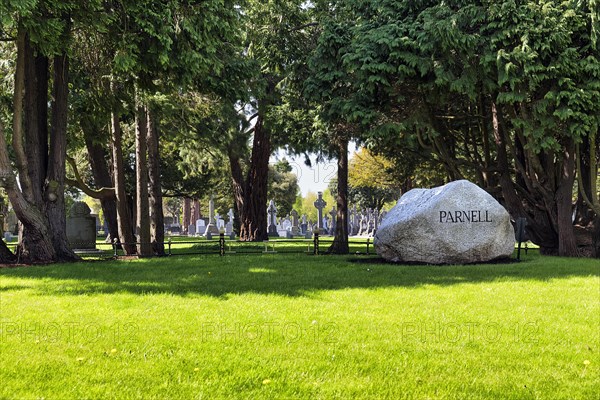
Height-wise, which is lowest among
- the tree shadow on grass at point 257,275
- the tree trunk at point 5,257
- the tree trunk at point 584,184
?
the tree shadow on grass at point 257,275

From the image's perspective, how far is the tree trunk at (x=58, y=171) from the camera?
47.8 ft

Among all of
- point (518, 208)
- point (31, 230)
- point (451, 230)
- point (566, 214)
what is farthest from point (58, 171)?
point (566, 214)

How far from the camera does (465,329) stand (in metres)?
6.16

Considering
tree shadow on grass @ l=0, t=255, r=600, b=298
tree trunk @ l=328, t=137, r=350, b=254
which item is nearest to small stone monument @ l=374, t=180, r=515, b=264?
tree shadow on grass @ l=0, t=255, r=600, b=298

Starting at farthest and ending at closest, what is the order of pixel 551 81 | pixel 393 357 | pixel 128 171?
pixel 128 171 → pixel 551 81 → pixel 393 357

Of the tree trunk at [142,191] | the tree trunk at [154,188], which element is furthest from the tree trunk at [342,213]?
the tree trunk at [142,191]

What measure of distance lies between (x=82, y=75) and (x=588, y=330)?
16904mm

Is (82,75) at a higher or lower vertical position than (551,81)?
higher

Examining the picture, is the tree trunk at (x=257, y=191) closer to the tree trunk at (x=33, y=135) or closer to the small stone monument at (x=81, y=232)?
the small stone monument at (x=81, y=232)

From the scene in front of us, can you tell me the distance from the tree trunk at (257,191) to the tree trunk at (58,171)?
12.4m

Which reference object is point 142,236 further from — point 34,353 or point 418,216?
point 34,353

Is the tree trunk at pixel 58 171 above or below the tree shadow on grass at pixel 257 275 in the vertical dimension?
above

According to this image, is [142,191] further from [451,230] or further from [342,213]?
[451,230]

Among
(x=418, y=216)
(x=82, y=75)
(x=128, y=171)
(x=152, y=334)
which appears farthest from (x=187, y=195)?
(x=152, y=334)
